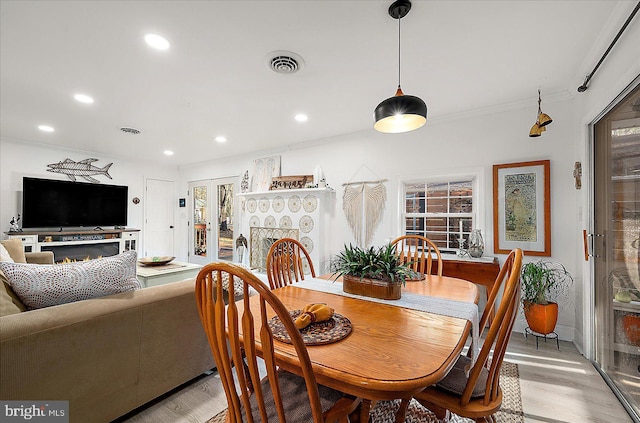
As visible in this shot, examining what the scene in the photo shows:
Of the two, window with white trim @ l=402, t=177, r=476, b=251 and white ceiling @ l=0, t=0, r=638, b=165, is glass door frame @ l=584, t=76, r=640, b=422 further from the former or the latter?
window with white trim @ l=402, t=177, r=476, b=251

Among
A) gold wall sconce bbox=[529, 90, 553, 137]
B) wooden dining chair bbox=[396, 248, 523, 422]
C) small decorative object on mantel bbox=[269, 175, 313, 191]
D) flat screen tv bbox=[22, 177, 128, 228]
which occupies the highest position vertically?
gold wall sconce bbox=[529, 90, 553, 137]

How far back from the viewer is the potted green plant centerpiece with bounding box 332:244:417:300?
150 centimetres

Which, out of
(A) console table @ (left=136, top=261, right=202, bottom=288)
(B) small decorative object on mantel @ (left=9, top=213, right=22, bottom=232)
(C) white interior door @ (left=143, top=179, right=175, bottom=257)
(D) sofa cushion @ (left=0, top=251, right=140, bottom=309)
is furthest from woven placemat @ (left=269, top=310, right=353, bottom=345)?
(C) white interior door @ (left=143, top=179, right=175, bottom=257)

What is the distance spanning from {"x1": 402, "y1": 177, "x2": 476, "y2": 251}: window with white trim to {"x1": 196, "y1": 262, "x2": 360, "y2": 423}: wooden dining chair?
287 centimetres

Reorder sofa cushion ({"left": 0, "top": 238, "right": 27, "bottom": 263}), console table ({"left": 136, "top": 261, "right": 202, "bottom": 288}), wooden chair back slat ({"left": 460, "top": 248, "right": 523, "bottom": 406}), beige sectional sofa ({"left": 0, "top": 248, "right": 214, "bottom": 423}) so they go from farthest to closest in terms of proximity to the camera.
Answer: console table ({"left": 136, "top": 261, "right": 202, "bottom": 288})
sofa cushion ({"left": 0, "top": 238, "right": 27, "bottom": 263})
beige sectional sofa ({"left": 0, "top": 248, "right": 214, "bottom": 423})
wooden chair back slat ({"left": 460, "top": 248, "right": 523, "bottom": 406})

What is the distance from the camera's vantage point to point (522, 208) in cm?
292

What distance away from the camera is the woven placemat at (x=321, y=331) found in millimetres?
996

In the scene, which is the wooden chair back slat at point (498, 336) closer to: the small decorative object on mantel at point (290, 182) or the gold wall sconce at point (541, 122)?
the gold wall sconce at point (541, 122)

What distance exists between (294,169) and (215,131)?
1.36 meters

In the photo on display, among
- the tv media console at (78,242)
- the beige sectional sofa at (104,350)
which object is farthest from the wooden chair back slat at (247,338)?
the tv media console at (78,242)

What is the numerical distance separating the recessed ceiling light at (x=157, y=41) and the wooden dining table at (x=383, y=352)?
1.92 meters

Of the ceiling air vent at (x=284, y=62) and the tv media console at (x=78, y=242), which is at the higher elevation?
the ceiling air vent at (x=284, y=62)

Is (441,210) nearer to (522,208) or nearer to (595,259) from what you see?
(522,208)

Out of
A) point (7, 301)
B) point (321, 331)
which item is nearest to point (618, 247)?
point (321, 331)
